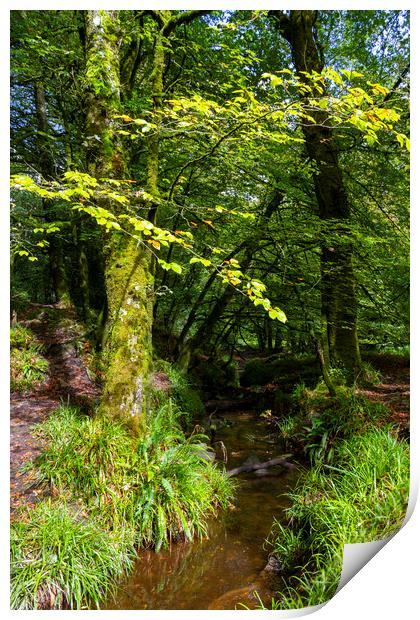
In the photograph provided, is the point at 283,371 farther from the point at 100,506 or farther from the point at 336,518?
the point at 100,506

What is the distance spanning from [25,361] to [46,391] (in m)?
0.61

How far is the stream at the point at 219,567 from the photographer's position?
7.55 feet

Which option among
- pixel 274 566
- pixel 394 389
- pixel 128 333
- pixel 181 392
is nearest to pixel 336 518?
pixel 274 566

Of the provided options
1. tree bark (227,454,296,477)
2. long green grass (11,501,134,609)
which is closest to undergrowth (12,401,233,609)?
long green grass (11,501,134,609)

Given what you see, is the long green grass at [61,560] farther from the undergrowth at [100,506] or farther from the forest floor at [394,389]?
the forest floor at [394,389]

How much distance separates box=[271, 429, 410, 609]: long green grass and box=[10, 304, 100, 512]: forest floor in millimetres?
1860

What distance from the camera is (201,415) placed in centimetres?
642

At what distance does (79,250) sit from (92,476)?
166 inches

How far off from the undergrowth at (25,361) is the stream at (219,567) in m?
2.64

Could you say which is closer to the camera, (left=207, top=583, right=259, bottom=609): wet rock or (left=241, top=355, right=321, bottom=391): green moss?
(left=207, top=583, right=259, bottom=609): wet rock

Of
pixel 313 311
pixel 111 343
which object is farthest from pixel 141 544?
pixel 313 311

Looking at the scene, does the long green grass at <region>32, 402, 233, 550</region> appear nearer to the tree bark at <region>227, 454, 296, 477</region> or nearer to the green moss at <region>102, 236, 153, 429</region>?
the green moss at <region>102, 236, 153, 429</region>

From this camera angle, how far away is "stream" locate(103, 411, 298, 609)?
2303 mm

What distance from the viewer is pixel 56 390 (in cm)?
453
